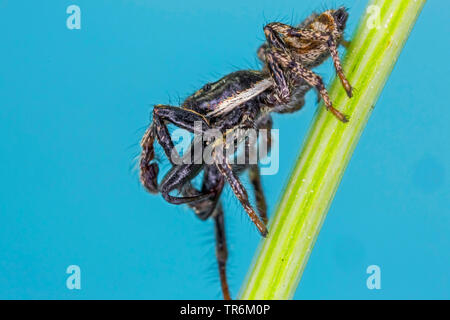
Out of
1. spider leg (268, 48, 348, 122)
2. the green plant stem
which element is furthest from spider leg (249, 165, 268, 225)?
the green plant stem

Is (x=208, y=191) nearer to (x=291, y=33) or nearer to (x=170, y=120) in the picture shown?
(x=170, y=120)

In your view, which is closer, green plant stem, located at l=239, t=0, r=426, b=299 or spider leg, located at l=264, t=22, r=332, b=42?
green plant stem, located at l=239, t=0, r=426, b=299

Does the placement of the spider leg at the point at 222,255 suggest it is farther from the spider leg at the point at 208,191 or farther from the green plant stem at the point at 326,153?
the green plant stem at the point at 326,153

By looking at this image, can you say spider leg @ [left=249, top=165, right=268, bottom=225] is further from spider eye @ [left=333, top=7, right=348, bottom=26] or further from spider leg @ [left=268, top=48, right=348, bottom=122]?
spider eye @ [left=333, top=7, right=348, bottom=26]

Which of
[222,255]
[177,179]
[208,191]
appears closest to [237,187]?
[177,179]

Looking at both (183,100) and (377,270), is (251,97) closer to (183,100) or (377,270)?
(183,100)


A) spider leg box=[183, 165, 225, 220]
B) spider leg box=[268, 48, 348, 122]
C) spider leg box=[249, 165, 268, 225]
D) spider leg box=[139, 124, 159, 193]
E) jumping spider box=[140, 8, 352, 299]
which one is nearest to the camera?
spider leg box=[268, 48, 348, 122]

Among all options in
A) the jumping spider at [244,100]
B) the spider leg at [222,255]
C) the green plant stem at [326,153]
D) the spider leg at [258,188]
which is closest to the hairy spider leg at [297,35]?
the jumping spider at [244,100]
